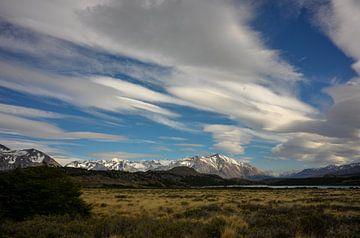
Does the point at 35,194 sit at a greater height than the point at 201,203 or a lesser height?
greater

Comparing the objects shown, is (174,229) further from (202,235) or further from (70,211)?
(70,211)

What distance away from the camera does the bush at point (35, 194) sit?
55.7 feet

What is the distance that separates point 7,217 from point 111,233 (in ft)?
22.0

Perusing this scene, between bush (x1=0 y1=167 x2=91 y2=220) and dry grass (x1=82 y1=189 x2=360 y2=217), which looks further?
dry grass (x1=82 y1=189 x2=360 y2=217)

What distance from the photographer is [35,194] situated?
17641mm

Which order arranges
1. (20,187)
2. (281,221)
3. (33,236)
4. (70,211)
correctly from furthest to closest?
1. (70,211)
2. (20,187)
3. (281,221)
4. (33,236)

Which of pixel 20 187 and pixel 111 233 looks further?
pixel 20 187

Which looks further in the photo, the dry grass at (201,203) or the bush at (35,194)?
the dry grass at (201,203)

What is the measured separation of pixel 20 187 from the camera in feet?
56.9

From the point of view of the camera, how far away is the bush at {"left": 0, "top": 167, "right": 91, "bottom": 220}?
1697 cm

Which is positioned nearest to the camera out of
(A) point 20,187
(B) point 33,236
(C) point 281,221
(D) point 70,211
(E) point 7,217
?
(B) point 33,236

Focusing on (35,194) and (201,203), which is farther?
(201,203)

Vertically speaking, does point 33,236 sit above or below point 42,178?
below

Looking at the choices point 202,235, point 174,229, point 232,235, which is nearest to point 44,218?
point 174,229
